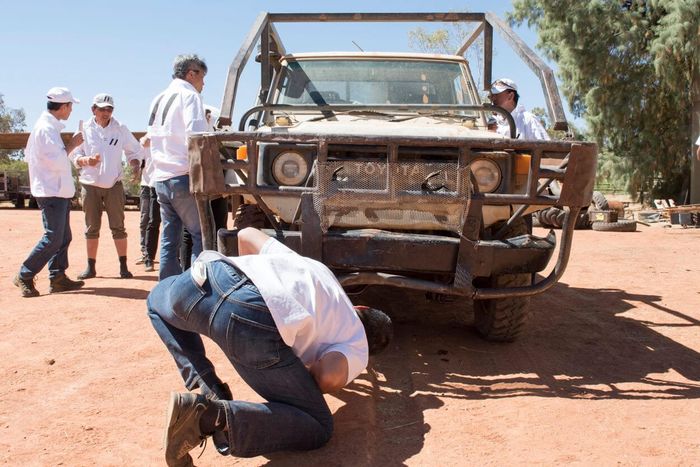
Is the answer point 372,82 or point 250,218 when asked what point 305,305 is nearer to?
point 250,218

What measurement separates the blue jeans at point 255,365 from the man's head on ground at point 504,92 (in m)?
3.92

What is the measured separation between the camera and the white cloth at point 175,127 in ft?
16.2

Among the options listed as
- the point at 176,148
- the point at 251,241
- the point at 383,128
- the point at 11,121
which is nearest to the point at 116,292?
the point at 176,148

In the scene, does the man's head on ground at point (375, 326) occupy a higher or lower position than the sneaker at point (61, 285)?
higher

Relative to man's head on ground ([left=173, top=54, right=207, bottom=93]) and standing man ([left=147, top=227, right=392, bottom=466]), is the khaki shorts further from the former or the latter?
standing man ([left=147, top=227, right=392, bottom=466])

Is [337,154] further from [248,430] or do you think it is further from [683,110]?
[683,110]

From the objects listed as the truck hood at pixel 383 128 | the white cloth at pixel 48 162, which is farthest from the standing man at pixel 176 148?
the white cloth at pixel 48 162

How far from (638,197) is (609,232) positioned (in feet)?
35.6

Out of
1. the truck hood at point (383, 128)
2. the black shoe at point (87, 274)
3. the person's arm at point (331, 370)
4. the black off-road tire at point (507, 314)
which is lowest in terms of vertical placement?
the black shoe at point (87, 274)

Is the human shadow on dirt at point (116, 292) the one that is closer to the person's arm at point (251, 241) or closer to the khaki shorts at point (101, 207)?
the khaki shorts at point (101, 207)

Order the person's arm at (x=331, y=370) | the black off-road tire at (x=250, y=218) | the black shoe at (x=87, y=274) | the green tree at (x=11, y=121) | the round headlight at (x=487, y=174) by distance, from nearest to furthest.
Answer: the person's arm at (x=331, y=370) < the round headlight at (x=487, y=174) < the black off-road tire at (x=250, y=218) < the black shoe at (x=87, y=274) < the green tree at (x=11, y=121)

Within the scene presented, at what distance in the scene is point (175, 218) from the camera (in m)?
5.20

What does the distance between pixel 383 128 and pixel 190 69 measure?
→ 5.46 feet

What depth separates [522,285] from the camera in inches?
170
